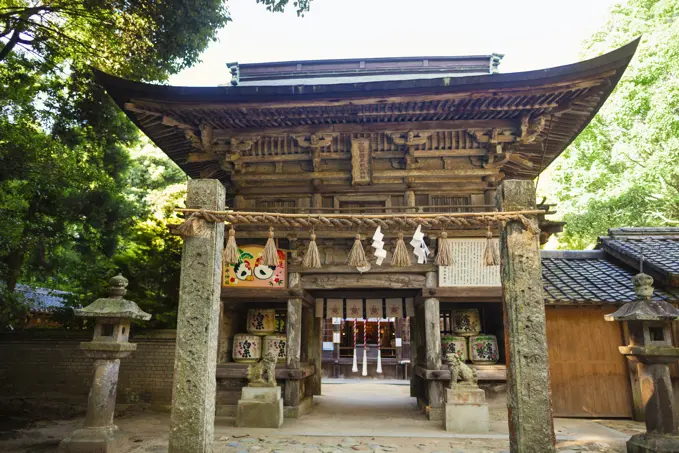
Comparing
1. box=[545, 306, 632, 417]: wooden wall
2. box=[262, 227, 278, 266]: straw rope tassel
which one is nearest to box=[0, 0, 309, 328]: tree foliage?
box=[262, 227, 278, 266]: straw rope tassel

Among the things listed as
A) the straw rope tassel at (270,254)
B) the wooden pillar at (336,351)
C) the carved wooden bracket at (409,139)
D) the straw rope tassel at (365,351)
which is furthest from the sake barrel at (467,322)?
the wooden pillar at (336,351)

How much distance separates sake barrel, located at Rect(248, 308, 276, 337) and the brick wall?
2247 mm

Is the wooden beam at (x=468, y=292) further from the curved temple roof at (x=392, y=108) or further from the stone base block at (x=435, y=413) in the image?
the curved temple roof at (x=392, y=108)

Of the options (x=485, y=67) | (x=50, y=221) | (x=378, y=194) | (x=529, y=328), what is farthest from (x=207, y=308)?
(x=485, y=67)

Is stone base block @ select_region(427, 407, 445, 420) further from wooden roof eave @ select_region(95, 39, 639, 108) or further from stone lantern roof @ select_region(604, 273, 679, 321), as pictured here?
wooden roof eave @ select_region(95, 39, 639, 108)

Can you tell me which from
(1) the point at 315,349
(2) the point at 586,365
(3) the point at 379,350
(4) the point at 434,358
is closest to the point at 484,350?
(4) the point at 434,358

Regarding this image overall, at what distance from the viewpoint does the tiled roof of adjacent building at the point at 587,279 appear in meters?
9.03

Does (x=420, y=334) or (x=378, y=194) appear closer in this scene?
(x=378, y=194)

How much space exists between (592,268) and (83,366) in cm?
1320

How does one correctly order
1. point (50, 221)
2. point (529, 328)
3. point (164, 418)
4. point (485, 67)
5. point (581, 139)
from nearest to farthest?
point (529, 328) → point (164, 418) → point (50, 221) → point (485, 67) → point (581, 139)

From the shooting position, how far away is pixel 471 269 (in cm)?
874

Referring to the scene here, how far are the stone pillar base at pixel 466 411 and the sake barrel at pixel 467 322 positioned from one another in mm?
1960

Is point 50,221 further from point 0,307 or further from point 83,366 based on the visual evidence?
point 83,366

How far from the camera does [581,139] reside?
15648 mm
